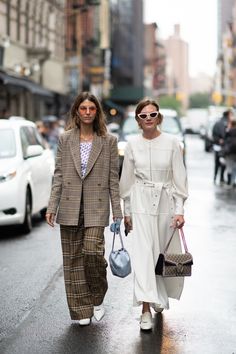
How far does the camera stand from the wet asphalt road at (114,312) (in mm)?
6078

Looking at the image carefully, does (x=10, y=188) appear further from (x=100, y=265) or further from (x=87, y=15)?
(x=87, y=15)

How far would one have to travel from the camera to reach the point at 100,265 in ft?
21.7

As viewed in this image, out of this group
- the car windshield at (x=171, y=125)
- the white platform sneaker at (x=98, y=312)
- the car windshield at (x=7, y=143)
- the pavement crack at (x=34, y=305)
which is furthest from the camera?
the car windshield at (x=171, y=125)

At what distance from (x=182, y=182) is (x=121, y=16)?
105 meters

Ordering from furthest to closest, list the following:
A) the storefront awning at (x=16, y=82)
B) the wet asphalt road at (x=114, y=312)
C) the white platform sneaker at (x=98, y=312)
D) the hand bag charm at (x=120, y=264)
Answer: the storefront awning at (x=16, y=82)
the white platform sneaker at (x=98, y=312)
the hand bag charm at (x=120, y=264)
the wet asphalt road at (x=114, y=312)

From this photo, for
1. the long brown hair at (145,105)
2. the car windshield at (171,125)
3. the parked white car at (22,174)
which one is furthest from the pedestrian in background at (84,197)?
the car windshield at (171,125)

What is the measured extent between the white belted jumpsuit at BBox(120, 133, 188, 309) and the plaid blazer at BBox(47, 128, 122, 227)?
0.12 meters

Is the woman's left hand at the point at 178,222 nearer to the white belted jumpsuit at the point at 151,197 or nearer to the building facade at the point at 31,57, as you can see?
the white belted jumpsuit at the point at 151,197

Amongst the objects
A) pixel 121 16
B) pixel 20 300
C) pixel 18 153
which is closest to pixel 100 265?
pixel 20 300

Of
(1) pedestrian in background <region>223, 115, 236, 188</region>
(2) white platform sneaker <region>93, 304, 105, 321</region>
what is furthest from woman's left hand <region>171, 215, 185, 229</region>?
(1) pedestrian in background <region>223, 115, 236, 188</region>

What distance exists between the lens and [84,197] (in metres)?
6.57

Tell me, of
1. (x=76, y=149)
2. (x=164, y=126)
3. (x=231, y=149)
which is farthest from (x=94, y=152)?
(x=164, y=126)

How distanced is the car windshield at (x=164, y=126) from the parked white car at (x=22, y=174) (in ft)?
32.1

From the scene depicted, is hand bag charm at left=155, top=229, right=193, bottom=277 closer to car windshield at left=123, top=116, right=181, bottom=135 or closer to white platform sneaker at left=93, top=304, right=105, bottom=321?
white platform sneaker at left=93, top=304, right=105, bottom=321
